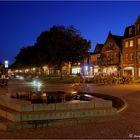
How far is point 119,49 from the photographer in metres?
67.6

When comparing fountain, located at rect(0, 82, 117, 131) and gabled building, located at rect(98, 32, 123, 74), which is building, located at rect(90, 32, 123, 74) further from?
fountain, located at rect(0, 82, 117, 131)

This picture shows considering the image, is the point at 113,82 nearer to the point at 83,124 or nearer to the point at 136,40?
the point at 136,40

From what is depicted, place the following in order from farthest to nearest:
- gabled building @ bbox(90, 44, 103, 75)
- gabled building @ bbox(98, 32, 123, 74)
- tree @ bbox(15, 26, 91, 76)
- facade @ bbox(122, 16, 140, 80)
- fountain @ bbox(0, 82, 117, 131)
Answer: gabled building @ bbox(90, 44, 103, 75) < gabled building @ bbox(98, 32, 123, 74) < facade @ bbox(122, 16, 140, 80) < tree @ bbox(15, 26, 91, 76) < fountain @ bbox(0, 82, 117, 131)

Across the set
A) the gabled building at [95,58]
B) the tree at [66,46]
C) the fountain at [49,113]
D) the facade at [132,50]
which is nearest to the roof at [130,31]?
the facade at [132,50]

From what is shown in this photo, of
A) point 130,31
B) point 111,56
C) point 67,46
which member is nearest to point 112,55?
point 111,56

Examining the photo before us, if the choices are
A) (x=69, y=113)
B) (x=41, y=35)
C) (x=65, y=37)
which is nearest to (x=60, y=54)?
(x=65, y=37)

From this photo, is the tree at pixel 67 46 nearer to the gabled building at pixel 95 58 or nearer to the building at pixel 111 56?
the building at pixel 111 56

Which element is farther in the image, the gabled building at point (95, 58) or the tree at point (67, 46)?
the gabled building at point (95, 58)

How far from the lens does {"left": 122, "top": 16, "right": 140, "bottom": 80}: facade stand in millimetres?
60206

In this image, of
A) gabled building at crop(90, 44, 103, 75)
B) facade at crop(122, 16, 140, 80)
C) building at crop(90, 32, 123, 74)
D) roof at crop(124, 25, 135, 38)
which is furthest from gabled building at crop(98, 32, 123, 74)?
gabled building at crop(90, 44, 103, 75)

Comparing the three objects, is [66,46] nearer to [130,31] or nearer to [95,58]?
[130,31]

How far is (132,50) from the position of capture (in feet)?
203

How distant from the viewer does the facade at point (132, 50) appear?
198 feet

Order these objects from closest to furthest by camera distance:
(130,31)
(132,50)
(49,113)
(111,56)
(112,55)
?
A: (49,113)
(132,50)
(130,31)
(112,55)
(111,56)
